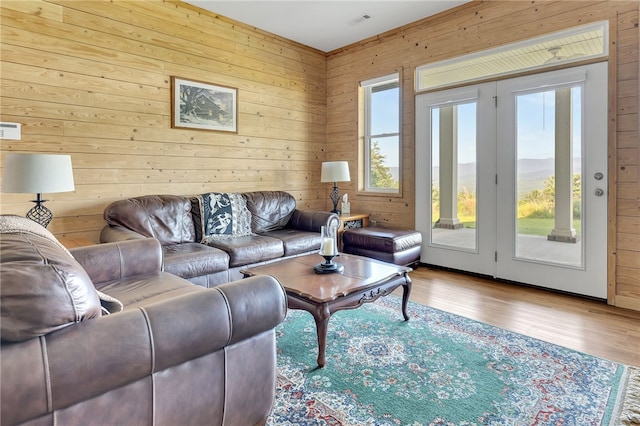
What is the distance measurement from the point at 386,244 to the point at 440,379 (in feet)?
6.68

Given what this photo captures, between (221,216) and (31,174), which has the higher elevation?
(31,174)

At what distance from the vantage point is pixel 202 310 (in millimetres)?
1293

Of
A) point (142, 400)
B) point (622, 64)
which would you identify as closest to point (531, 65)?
point (622, 64)

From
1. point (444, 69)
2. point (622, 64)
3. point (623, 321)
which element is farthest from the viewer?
point (444, 69)

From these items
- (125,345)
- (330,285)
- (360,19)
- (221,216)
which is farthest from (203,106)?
(125,345)

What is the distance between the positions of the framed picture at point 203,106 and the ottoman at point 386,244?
189cm

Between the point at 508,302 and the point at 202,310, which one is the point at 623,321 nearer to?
the point at 508,302

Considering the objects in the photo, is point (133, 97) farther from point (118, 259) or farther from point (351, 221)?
point (351, 221)

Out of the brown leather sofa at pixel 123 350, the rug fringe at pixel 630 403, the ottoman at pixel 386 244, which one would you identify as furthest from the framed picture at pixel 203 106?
the rug fringe at pixel 630 403

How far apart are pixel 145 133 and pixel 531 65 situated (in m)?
3.75

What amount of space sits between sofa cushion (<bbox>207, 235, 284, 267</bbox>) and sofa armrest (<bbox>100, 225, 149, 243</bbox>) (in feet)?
2.29

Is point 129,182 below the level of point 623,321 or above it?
above

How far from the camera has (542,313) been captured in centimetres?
290

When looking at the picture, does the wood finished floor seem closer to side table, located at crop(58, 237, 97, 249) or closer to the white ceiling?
side table, located at crop(58, 237, 97, 249)
